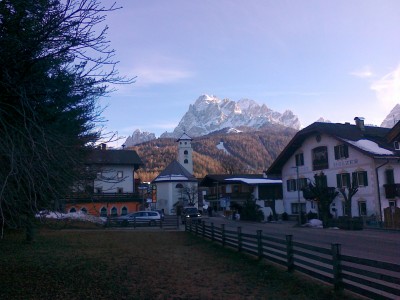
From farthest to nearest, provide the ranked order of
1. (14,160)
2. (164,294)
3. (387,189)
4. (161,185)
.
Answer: (161,185) < (387,189) < (164,294) < (14,160)

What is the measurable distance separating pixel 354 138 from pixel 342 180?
3.99 meters

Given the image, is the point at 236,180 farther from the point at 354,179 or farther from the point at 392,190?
the point at 392,190

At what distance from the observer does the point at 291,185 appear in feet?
155

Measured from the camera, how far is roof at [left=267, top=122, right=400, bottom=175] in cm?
3528

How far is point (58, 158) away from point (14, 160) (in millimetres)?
1150

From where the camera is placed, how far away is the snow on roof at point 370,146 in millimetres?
35281

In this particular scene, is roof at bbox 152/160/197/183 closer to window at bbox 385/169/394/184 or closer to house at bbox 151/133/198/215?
house at bbox 151/133/198/215

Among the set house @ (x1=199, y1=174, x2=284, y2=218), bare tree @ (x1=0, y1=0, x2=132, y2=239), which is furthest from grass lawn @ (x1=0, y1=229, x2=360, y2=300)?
house @ (x1=199, y1=174, x2=284, y2=218)

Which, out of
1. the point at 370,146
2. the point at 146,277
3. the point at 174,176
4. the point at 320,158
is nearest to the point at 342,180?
the point at 320,158

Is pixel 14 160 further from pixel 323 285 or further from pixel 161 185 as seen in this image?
pixel 161 185

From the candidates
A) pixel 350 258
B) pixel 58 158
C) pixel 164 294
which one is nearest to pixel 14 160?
pixel 58 158

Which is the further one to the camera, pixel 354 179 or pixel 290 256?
pixel 354 179

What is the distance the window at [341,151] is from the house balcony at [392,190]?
16.0 feet

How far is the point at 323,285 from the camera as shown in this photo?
371 inches
